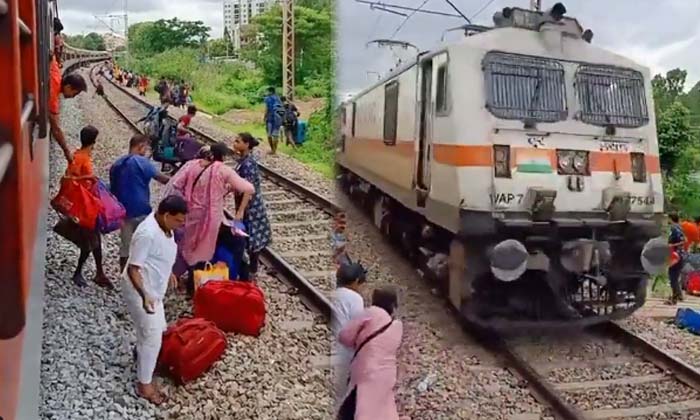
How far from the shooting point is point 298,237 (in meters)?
2.24

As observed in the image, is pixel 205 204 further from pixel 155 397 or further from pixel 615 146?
pixel 615 146

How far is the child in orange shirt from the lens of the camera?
1686 millimetres

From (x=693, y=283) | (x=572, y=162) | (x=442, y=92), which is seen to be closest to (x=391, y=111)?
(x=442, y=92)

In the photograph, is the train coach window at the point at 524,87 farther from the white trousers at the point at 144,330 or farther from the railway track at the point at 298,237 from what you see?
the white trousers at the point at 144,330

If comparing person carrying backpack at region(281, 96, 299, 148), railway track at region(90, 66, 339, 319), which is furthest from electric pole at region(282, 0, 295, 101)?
railway track at region(90, 66, 339, 319)

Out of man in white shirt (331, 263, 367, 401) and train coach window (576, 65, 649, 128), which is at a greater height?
train coach window (576, 65, 649, 128)

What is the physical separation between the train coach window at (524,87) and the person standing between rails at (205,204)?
1.05m

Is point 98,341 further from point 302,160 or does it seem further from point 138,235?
point 302,160

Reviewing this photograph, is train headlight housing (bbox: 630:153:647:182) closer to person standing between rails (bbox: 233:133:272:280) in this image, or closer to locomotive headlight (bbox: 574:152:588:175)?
locomotive headlight (bbox: 574:152:588:175)

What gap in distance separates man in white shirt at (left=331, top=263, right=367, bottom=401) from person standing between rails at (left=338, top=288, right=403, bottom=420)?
0.06 feet

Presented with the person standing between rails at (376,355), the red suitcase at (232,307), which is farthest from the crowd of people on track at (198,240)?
the red suitcase at (232,307)

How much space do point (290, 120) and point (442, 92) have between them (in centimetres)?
44

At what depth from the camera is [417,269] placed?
138cm

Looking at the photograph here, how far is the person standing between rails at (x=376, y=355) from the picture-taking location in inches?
50.2
